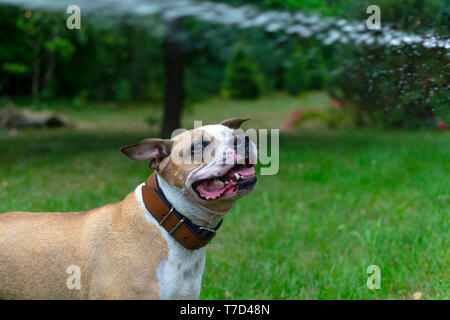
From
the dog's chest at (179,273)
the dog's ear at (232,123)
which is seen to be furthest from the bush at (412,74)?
the dog's chest at (179,273)

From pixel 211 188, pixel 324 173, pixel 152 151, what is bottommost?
pixel 324 173

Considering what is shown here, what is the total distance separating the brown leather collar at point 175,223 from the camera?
2148 mm

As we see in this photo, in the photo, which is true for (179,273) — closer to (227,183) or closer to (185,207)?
(185,207)

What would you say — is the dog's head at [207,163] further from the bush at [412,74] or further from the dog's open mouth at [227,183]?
the bush at [412,74]

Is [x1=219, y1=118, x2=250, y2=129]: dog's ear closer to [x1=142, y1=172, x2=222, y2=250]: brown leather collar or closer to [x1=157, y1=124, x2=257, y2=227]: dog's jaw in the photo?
[x1=157, y1=124, x2=257, y2=227]: dog's jaw

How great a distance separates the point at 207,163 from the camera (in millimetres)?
2117

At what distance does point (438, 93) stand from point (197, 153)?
1.37m

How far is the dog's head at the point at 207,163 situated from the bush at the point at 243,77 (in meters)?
18.4

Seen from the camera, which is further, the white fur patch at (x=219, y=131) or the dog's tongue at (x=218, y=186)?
the white fur patch at (x=219, y=131)

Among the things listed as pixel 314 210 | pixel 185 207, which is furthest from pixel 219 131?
pixel 314 210

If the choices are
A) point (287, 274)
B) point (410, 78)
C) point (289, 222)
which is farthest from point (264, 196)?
point (410, 78)

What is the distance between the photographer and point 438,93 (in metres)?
2.48

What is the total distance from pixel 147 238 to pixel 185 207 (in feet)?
0.77
